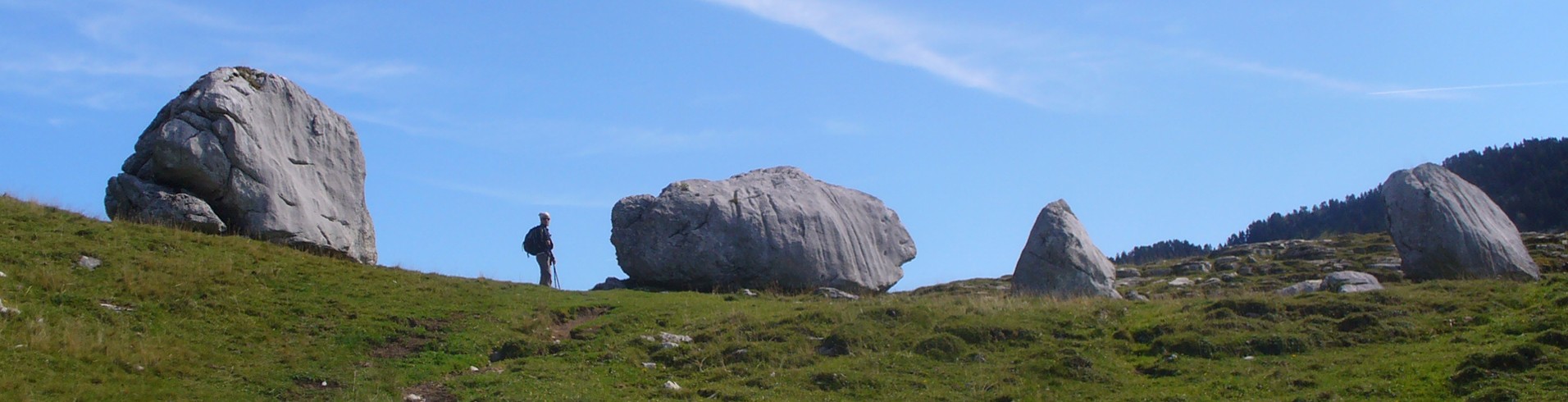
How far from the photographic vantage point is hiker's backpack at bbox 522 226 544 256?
4116 cm

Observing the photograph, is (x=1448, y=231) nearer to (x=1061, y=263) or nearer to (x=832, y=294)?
(x=1061, y=263)

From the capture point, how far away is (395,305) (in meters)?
31.1

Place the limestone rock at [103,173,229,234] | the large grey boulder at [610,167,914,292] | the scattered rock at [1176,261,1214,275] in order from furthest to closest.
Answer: the scattered rock at [1176,261,1214,275] < the large grey boulder at [610,167,914,292] < the limestone rock at [103,173,229,234]

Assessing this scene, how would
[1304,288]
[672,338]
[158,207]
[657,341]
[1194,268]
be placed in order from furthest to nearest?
[1194,268] → [1304,288] → [158,207] → [672,338] → [657,341]

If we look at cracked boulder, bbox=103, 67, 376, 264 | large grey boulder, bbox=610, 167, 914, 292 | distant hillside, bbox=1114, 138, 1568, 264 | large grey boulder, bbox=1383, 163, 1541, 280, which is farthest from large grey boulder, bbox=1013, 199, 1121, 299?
distant hillside, bbox=1114, 138, 1568, 264

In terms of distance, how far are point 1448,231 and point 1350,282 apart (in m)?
4.44

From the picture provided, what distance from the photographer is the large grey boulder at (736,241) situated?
40.9m

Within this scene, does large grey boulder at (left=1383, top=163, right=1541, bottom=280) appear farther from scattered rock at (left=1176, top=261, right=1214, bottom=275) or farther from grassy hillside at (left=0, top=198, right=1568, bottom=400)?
scattered rock at (left=1176, top=261, right=1214, bottom=275)

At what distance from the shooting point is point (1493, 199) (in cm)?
8406

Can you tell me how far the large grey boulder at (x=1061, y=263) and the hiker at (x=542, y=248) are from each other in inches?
557

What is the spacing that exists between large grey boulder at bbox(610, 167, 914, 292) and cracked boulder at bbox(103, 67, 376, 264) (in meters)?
8.12

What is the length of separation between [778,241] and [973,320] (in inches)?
450

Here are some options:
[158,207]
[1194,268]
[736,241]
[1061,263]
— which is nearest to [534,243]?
[736,241]

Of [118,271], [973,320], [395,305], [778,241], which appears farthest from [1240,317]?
[118,271]
